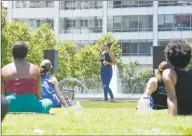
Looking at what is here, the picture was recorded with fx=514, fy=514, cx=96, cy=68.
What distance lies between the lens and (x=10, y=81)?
7.32 metres

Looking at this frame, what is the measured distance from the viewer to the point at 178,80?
6477 millimetres

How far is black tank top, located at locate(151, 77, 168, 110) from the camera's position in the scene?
9.25 metres

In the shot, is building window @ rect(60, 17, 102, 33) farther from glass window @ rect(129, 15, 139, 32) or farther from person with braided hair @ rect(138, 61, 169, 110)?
person with braided hair @ rect(138, 61, 169, 110)

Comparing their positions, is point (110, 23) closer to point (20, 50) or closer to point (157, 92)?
point (157, 92)

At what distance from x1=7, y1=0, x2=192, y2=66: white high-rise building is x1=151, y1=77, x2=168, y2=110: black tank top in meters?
52.4

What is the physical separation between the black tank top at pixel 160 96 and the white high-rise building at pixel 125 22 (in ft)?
172

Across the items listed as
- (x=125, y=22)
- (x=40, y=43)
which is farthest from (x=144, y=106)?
(x=125, y=22)

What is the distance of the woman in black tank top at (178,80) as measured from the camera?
20.9 feet

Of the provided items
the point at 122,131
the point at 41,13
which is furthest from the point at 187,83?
the point at 41,13

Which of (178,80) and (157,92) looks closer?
(178,80)

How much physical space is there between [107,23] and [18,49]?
5738 cm

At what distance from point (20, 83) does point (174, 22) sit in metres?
56.8

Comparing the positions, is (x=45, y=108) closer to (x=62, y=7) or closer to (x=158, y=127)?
(x=158, y=127)

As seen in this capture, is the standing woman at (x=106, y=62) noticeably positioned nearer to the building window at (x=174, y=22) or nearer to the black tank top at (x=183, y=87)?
the black tank top at (x=183, y=87)
